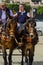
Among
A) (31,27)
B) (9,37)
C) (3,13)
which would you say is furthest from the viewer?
(3,13)

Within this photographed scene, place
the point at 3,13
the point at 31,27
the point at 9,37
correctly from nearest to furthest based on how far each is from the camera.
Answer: the point at 31,27
the point at 9,37
the point at 3,13

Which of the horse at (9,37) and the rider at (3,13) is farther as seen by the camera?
the rider at (3,13)

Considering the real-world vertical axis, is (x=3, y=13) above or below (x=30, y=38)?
above

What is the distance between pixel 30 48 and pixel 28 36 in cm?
31

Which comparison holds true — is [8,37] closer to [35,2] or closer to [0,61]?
[0,61]

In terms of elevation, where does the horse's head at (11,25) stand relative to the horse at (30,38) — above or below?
above

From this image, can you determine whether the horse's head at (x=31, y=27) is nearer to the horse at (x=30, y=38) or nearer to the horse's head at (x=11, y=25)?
the horse at (x=30, y=38)

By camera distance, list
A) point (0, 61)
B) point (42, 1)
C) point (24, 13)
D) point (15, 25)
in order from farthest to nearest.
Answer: point (42, 1), point (0, 61), point (24, 13), point (15, 25)

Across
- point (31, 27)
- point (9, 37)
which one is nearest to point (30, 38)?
point (31, 27)

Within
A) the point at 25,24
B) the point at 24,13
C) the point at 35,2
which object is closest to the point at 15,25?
the point at 25,24

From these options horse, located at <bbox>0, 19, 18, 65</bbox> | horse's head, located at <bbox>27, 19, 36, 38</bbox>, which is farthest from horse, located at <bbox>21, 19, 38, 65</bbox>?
horse, located at <bbox>0, 19, 18, 65</bbox>

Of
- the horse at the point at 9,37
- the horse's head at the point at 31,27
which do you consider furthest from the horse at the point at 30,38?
the horse at the point at 9,37

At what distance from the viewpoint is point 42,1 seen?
91.9 meters

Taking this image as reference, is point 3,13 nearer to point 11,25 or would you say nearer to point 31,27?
point 11,25
